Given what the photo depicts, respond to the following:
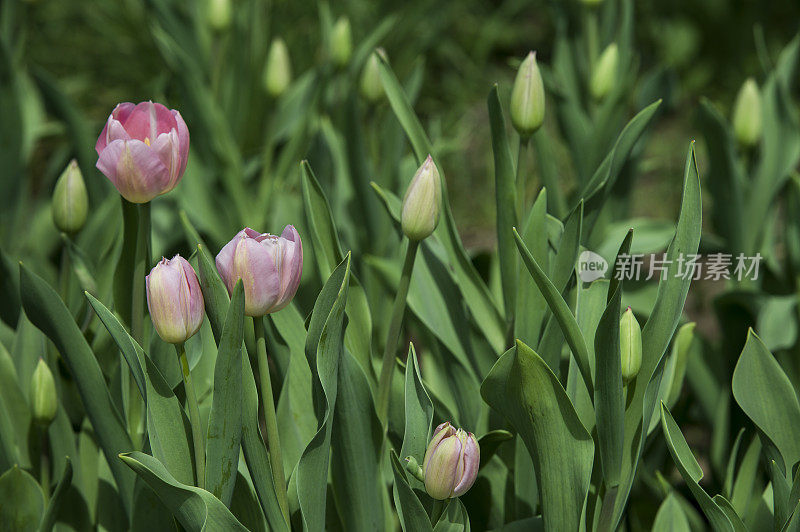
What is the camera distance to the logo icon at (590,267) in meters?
0.99

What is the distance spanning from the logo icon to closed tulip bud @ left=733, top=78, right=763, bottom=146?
51 cm

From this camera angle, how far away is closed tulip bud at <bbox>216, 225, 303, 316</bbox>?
0.70 meters

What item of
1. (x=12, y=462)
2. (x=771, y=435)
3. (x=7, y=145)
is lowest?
(x=12, y=462)

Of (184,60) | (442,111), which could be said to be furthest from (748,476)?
(442,111)

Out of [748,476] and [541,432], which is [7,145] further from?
[748,476]

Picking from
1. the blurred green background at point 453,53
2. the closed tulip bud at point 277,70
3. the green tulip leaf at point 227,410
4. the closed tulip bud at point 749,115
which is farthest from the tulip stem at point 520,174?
the blurred green background at point 453,53

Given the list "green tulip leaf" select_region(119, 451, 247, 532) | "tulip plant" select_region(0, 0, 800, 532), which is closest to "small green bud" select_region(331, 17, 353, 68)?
"tulip plant" select_region(0, 0, 800, 532)

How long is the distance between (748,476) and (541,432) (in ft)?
1.27

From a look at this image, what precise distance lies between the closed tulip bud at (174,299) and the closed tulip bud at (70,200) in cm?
36

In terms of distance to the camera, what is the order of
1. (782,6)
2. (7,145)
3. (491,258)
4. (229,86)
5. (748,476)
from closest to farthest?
(748,476) < (491,258) < (7,145) < (229,86) < (782,6)

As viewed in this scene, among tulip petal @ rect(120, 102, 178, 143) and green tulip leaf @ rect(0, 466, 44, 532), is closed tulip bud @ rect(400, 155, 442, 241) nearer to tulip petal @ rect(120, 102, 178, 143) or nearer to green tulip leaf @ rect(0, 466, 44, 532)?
tulip petal @ rect(120, 102, 178, 143)

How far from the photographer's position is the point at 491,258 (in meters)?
1.56

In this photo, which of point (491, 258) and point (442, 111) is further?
point (442, 111)

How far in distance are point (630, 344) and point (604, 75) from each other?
724 millimetres
